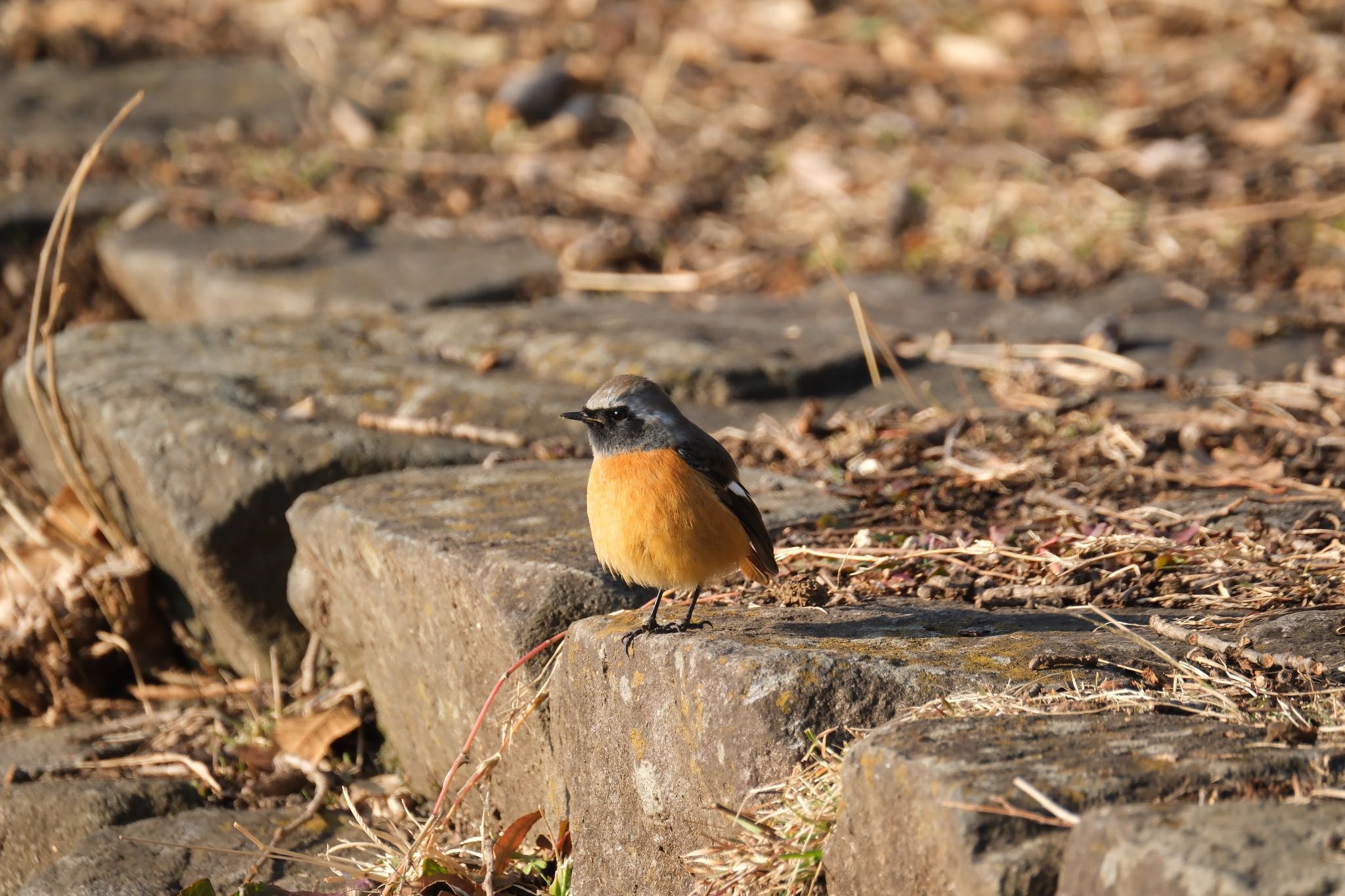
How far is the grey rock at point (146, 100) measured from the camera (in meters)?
9.75

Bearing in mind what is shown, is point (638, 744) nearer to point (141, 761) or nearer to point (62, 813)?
point (62, 813)

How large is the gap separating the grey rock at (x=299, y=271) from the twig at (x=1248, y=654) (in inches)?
194

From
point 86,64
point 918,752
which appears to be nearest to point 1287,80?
point 918,752

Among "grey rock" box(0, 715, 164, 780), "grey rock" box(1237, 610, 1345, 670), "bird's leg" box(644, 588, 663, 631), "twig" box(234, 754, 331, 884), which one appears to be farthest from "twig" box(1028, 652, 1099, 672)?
"grey rock" box(0, 715, 164, 780)

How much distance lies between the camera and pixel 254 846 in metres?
4.39

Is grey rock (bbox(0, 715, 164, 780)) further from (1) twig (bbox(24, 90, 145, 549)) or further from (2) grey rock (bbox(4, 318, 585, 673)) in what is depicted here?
(1) twig (bbox(24, 90, 145, 549))

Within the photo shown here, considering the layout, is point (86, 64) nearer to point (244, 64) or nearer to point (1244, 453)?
point (244, 64)

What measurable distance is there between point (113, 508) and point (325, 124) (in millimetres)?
5035

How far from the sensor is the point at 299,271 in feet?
25.5

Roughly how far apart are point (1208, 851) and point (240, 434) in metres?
4.23

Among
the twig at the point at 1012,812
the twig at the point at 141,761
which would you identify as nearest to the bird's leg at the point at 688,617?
the twig at the point at 1012,812

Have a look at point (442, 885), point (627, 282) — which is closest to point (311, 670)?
point (442, 885)

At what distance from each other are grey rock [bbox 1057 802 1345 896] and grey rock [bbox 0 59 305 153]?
9.16m

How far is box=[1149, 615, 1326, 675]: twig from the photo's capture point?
300 cm
